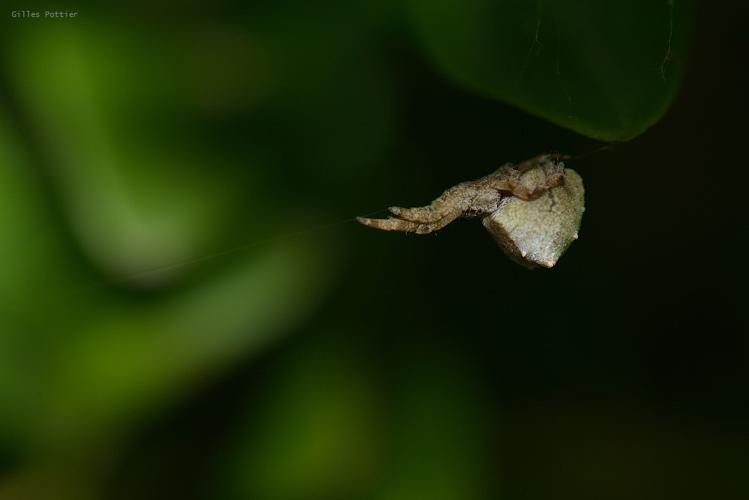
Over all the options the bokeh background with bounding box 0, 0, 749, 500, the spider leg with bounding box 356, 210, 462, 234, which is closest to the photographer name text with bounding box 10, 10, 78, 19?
the bokeh background with bounding box 0, 0, 749, 500

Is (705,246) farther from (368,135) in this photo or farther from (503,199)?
(368,135)

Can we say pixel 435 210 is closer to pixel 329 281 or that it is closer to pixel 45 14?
pixel 329 281

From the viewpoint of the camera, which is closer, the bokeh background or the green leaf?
the green leaf

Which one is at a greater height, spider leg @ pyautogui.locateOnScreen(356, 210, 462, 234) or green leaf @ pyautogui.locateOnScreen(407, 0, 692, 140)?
green leaf @ pyautogui.locateOnScreen(407, 0, 692, 140)

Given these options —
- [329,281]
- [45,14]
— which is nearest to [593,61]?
[329,281]

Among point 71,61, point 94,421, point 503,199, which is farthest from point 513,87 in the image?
point 94,421

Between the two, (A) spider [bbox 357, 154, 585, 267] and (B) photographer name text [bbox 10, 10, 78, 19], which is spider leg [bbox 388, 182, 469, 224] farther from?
(B) photographer name text [bbox 10, 10, 78, 19]
